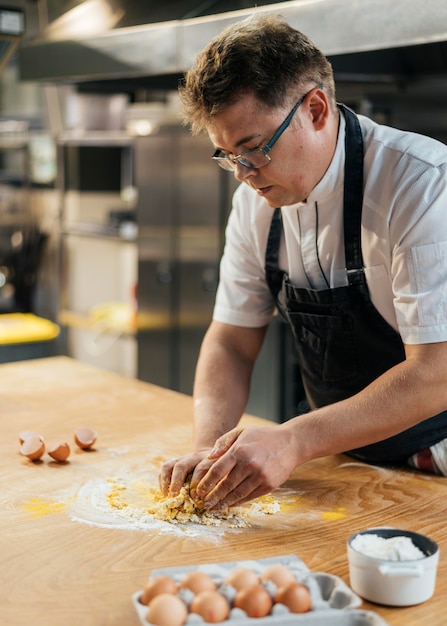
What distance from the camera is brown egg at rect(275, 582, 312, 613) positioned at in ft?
3.90

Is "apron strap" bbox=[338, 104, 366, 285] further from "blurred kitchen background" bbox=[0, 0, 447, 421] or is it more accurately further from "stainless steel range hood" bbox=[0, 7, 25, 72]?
"stainless steel range hood" bbox=[0, 7, 25, 72]

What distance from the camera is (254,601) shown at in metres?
1.18

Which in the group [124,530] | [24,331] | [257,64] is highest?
[257,64]

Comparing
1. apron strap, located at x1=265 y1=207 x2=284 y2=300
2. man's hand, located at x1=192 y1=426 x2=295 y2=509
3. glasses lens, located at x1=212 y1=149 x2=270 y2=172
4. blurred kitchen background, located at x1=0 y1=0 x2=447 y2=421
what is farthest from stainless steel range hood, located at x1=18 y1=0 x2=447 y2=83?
man's hand, located at x1=192 y1=426 x2=295 y2=509

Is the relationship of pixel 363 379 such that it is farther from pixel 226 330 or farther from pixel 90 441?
pixel 90 441

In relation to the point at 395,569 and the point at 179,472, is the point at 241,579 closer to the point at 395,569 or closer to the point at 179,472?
the point at 395,569

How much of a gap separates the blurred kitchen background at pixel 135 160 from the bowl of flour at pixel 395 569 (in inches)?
32.7

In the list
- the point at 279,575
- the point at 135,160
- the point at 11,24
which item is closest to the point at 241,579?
the point at 279,575

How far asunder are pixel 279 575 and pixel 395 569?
0.57 feet

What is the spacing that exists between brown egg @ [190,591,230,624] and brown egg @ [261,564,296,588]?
9cm

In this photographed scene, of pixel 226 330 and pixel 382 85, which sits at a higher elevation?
pixel 382 85

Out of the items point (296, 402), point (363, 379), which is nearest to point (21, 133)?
point (296, 402)

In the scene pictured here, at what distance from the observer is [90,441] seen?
206 cm

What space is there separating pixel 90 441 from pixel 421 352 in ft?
2.68
